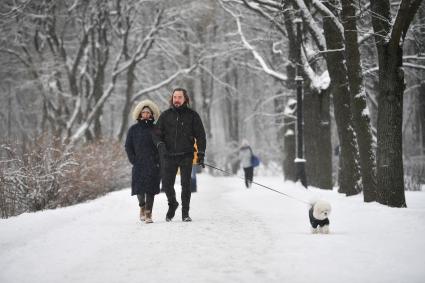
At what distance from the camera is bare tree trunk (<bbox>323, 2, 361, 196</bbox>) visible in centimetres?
1205

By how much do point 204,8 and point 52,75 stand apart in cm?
800

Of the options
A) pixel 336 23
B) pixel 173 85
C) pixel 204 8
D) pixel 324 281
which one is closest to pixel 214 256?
pixel 324 281

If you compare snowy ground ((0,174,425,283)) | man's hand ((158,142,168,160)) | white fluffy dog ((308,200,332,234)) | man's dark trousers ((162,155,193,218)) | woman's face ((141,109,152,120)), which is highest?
woman's face ((141,109,152,120))

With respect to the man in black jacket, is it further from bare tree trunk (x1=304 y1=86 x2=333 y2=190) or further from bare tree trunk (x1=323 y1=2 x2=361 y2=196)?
bare tree trunk (x1=304 y1=86 x2=333 y2=190)

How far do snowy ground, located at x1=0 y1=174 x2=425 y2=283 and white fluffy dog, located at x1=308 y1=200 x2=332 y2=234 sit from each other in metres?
0.15

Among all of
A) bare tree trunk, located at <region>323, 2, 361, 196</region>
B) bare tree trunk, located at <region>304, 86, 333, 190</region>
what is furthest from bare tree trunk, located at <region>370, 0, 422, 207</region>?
bare tree trunk, located at <region>304, 86, 333, 190</region>

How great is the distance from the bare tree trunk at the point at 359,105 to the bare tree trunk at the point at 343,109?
1.27 meters

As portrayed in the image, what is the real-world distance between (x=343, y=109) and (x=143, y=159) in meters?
5.87

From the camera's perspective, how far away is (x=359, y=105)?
428 inches

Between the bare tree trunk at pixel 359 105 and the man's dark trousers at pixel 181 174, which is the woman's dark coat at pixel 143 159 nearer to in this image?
the man's dark trousers at pixel 181 174

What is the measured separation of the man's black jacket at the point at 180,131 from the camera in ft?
27.3

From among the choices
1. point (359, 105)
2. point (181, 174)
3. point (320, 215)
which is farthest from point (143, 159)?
point (359, 105)

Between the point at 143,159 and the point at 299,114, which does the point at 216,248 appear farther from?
the point at 299,114

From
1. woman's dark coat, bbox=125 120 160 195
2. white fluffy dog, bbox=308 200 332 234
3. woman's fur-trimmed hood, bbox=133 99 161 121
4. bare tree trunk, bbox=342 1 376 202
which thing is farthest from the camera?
bare tree trunk, bbox=342 1 376 202
